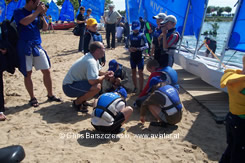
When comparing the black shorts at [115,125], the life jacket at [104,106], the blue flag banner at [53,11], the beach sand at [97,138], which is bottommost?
the beach sand at [97,138]

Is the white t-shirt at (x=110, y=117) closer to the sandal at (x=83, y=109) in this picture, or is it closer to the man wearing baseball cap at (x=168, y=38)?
the sandal at (x=83, y=109)

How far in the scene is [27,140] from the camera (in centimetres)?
293

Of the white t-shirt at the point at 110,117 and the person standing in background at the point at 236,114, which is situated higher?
the person standing in background at the point at 236,114

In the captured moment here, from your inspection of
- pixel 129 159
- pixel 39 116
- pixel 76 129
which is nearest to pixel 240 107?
pixel 129 159

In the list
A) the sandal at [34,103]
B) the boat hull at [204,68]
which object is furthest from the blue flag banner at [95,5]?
the sandal at [34,103]

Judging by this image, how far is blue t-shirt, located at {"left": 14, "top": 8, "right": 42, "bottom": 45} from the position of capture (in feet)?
11.8

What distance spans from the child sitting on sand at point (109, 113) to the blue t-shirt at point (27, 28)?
5.74ft

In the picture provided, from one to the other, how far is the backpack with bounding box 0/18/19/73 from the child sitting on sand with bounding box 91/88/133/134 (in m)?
1.69

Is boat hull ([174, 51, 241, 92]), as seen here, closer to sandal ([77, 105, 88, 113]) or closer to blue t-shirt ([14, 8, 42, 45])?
sandal ([77, 105, 88, 113])

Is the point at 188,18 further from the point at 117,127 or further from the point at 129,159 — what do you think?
the point at 129,159

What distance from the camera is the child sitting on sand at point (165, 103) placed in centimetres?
314

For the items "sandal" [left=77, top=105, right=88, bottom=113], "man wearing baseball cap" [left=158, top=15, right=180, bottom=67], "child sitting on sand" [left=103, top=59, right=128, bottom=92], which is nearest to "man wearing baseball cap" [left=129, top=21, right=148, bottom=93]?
"man wearing baseball cap" [left=158, top=15, right=180, bottom=67]

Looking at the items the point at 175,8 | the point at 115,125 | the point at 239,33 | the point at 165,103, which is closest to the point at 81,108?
the point at 115,125

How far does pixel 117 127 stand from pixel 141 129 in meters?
0.49
